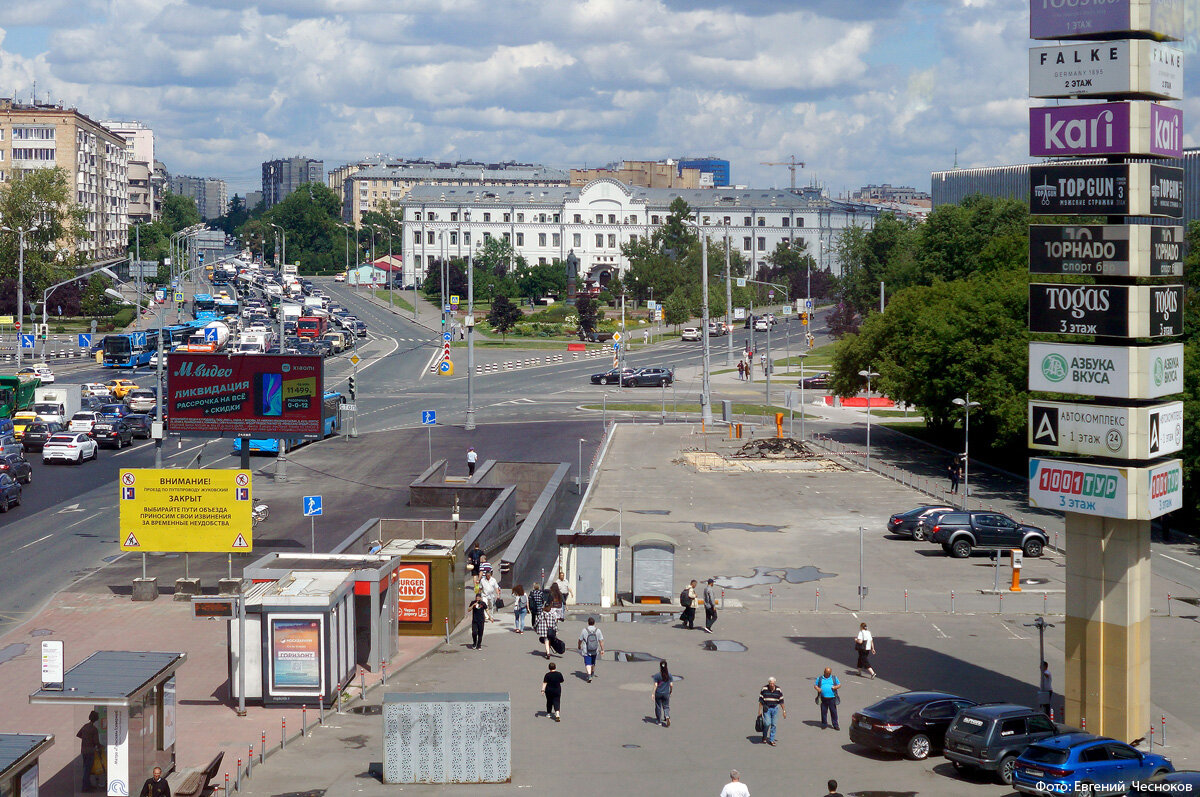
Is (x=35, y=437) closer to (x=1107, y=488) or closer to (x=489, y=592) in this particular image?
(x=489, y=592)

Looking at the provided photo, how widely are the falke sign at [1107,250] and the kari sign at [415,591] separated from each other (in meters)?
15.2

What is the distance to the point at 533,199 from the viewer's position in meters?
178

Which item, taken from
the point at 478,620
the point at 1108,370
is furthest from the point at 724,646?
the point at 1108,370

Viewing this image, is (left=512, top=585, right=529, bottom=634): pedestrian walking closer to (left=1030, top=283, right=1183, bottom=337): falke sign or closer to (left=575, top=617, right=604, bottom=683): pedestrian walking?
(left=575, top=617, right=604, bottom=683): pedestrian walking

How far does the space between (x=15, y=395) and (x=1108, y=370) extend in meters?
58.6

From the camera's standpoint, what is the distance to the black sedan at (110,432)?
60.6 meters

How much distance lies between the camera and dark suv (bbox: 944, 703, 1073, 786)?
68.7 ft

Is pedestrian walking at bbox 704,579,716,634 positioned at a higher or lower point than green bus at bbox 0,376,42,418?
lower

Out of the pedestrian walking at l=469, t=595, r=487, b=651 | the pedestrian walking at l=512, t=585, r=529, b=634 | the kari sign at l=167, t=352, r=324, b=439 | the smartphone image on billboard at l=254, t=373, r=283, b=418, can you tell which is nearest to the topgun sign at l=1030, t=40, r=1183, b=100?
the pedestrian walking at l=469, t=595, r=487, b=651

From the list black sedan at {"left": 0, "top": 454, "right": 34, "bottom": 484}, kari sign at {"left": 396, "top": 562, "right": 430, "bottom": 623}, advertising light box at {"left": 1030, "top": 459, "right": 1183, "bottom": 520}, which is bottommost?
kari sign at {"left": 396, "top": 562, "right": 430, "bottom": 623}

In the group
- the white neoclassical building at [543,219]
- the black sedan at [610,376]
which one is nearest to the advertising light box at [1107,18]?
the black sedan at [610,376]

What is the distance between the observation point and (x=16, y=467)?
50156 millimetres

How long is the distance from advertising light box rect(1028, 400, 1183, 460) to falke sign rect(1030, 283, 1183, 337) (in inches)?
58.1

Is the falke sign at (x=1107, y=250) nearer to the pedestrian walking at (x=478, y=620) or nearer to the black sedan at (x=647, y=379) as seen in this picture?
the pedestrian walking at (x=478, y=620)
